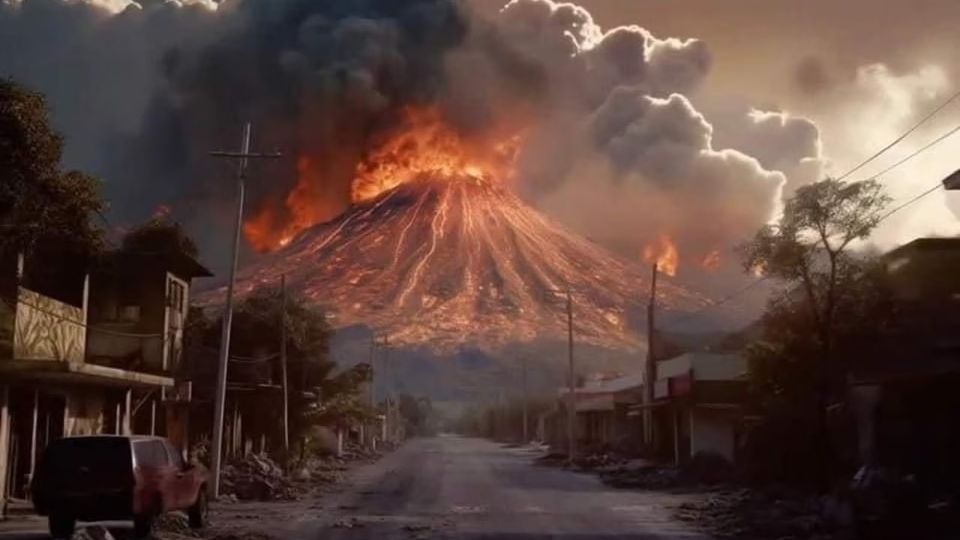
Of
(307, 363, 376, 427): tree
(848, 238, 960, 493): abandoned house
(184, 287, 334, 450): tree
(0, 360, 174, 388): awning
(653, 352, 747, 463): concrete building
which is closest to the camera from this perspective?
(0, 360, 174, 388): awning

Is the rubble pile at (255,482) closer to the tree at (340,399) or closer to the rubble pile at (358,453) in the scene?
the tree at (340,399)

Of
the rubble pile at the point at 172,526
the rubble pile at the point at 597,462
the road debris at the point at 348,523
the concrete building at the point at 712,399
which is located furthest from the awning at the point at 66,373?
the rubble pile at the point at 597,462

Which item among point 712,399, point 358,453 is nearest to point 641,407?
point 712,399

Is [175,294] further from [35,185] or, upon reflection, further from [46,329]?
[35,185]

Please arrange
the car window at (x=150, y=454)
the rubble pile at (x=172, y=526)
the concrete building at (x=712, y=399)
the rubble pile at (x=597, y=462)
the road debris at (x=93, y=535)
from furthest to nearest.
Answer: the rubble pile at (x=597, y=462) → the concrete building at (x=712, y=399) → the rubble pile at (x=172, y=526) → the car window at (x=150, y=454) → the road debris at (x=93, y=535)

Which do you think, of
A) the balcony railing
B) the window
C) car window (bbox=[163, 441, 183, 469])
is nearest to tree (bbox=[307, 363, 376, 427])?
the window

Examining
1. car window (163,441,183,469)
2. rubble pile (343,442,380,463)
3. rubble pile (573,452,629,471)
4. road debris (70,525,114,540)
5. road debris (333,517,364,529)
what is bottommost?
road debris (333,517,364,529)

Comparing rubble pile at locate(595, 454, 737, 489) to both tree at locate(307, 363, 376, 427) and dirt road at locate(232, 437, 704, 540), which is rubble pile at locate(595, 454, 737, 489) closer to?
dirt road at locate(232, 437, 704, 540)
